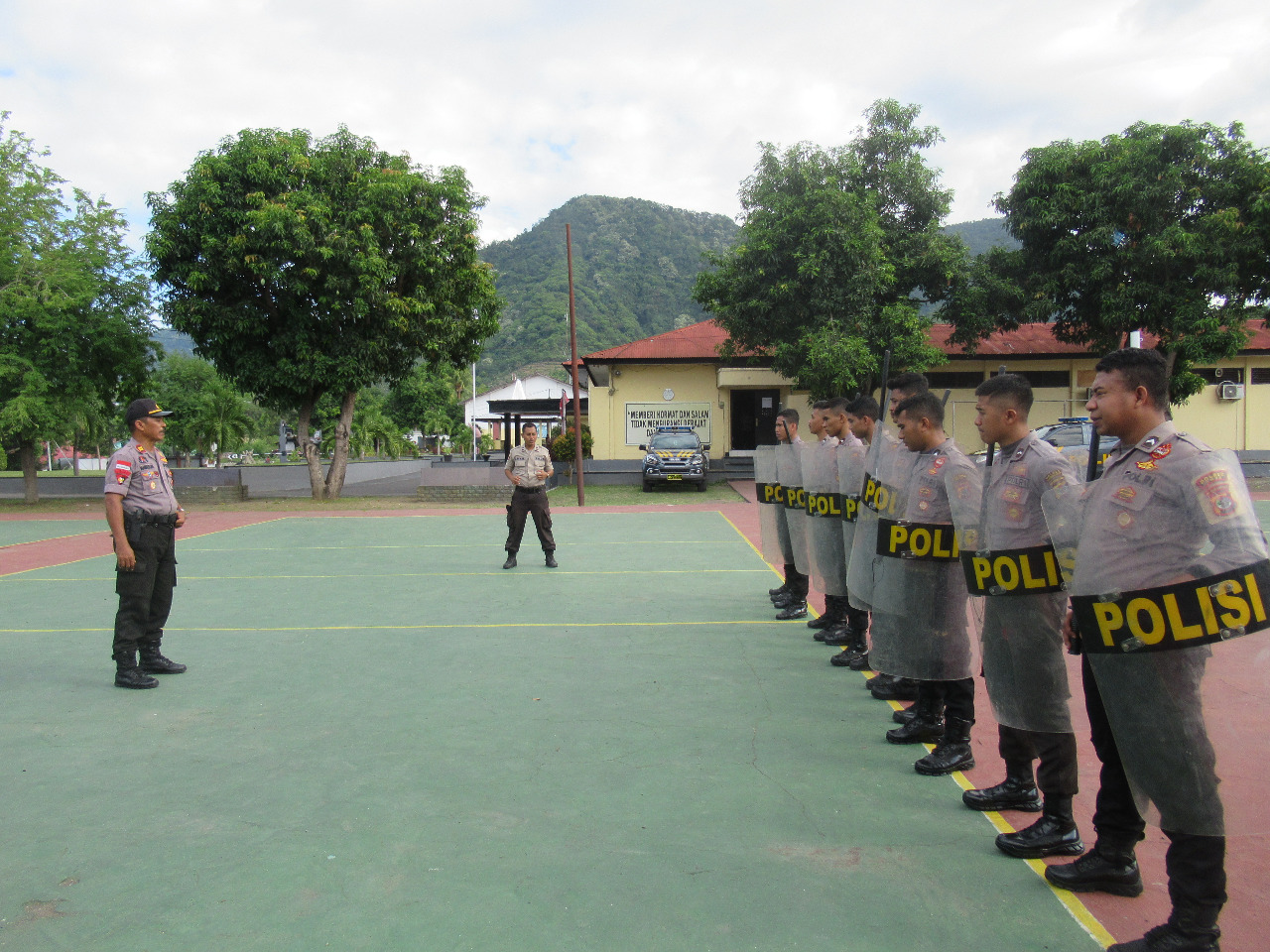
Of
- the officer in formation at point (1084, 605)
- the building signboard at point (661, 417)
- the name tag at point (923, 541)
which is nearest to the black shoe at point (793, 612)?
the officer in formation at point (1084, 605)

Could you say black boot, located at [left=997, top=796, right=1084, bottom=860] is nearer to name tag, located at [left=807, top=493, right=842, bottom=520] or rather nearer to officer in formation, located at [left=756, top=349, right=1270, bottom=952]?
officer in formation, located at [left=756, top=349, right=1270, bottom=952]

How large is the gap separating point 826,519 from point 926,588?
2.20 m

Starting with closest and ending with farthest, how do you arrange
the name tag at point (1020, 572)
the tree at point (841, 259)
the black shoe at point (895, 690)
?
the name tag at point (1020, 572) → the black shoe at point (895, 690) → the tree at point (841, 259)

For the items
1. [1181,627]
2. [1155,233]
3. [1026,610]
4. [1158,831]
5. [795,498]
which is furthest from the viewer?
[1155,233]

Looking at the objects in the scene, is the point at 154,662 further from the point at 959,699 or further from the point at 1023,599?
the point at 1023,599

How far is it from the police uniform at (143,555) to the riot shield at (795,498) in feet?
15.8

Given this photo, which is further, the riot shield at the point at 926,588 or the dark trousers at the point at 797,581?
the dark trousers at the point at 797,581

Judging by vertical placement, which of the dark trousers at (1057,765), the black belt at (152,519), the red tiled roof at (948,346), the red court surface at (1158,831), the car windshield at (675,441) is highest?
the red tiled roof at (948,346)

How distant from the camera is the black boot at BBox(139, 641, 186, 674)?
5660 mm

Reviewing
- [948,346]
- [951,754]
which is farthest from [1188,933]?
[948,346]

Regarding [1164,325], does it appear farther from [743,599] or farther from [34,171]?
[34,171]

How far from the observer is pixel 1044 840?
3.10 metres

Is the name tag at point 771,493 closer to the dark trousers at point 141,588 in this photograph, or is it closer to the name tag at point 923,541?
the name tag at point 923,541

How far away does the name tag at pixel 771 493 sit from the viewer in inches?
294
